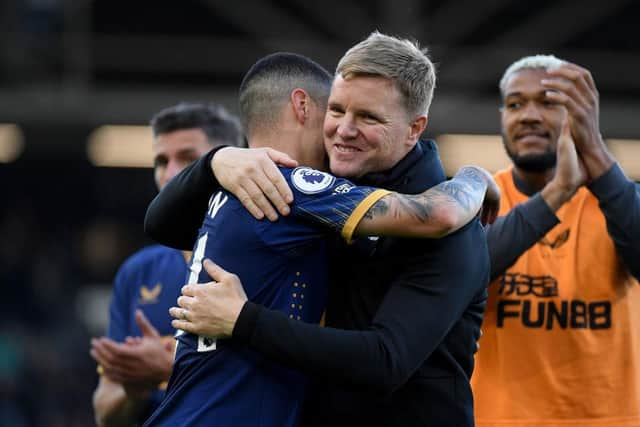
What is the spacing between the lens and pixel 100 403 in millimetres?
5102

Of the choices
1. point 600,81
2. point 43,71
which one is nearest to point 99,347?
point 43,71

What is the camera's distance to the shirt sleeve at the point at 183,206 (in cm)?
346

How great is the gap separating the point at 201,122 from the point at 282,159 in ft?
6.99

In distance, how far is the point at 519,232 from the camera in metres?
4.06

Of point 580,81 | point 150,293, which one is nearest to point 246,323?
point 580,81

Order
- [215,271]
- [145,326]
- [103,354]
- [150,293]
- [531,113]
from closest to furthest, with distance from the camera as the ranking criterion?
[215,271] → [531,113] → [103,354] → [145,326] → [150,293]

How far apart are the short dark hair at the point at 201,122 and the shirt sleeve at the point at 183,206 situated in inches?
64.7

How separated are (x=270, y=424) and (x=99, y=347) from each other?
5.38 feet

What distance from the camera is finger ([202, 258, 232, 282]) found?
3.20 meters

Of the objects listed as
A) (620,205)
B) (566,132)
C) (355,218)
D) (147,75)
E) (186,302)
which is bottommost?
(186,302)

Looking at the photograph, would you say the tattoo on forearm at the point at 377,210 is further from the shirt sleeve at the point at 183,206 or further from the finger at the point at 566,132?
the finger at the point at 566,132

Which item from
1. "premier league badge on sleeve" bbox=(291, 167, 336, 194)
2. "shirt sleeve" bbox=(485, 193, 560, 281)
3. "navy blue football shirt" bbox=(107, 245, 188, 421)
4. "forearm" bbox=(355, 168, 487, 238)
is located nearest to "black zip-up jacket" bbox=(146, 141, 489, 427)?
"forearm" bbox=(355, 168, 487, 238)

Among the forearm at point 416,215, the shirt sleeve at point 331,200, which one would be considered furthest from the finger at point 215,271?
the forearm at point 416,215

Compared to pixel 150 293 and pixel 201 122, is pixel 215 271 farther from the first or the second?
pixel 201 122
